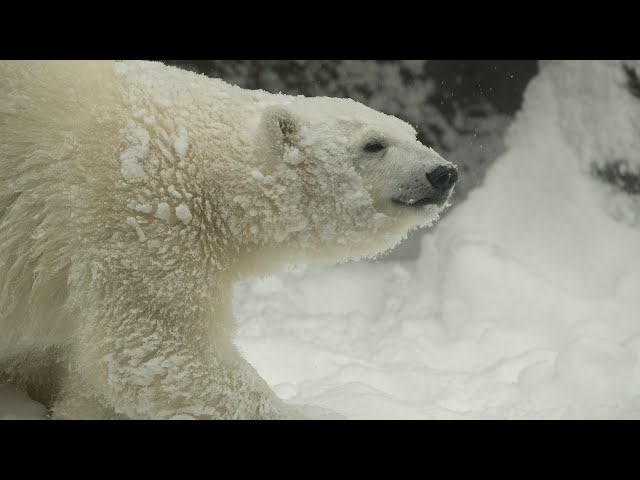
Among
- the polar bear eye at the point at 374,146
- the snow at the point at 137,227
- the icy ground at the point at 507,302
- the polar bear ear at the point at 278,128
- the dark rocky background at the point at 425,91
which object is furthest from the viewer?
the dark rocky background at the point at 425,91

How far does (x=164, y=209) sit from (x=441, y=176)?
1.04 metres

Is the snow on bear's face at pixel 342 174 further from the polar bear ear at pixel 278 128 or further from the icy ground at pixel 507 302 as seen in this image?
the icy ground at pixel 507 302

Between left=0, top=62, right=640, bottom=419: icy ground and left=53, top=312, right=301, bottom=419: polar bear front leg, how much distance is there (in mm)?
732

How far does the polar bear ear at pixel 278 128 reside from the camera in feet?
7.31

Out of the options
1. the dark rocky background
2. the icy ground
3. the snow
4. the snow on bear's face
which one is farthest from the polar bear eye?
the dark rocky background

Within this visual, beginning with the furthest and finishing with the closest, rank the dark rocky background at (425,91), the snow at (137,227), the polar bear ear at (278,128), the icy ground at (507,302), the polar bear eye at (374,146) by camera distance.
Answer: the dark rocky background at (425,91)
the icy ground at (507,302)
the polar bear eye at (374,146)
the polar bear ear at (278,128)
the snow at (137,227)

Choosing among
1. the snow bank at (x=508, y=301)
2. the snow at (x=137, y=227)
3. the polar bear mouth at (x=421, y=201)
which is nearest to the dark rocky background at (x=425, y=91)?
the snow bank at (x=508, y=301)

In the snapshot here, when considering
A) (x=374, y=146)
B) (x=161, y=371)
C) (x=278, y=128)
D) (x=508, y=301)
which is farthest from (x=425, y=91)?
(x=161, y=371)

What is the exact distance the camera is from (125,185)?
6.37ft

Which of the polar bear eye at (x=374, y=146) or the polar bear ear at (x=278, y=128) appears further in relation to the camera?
the polar bear eye at (x=374, y=146)

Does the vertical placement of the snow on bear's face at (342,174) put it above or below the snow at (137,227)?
above

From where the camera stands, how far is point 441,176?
2320 millimetres

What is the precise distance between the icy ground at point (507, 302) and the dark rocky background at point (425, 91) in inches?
6.2
